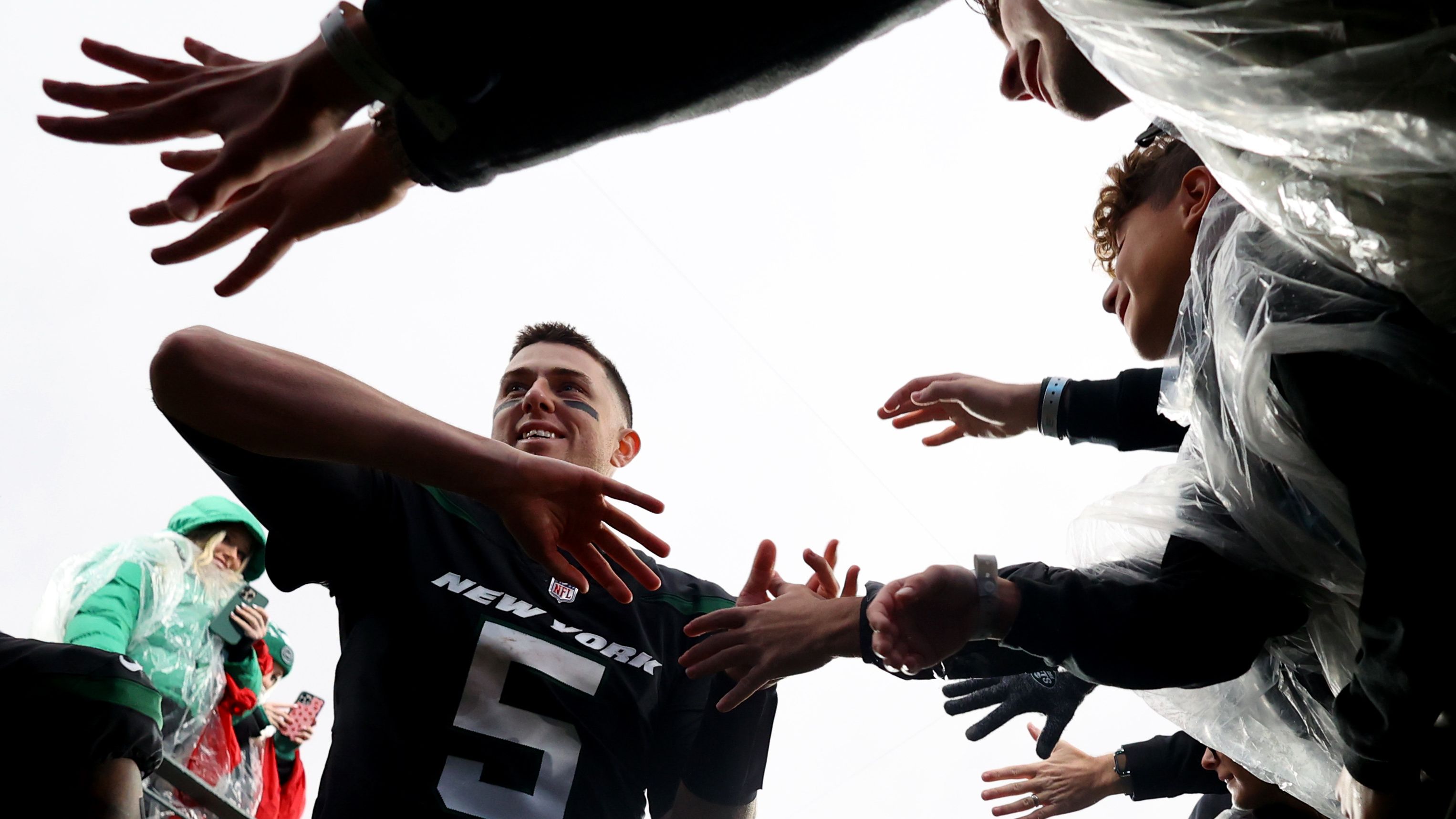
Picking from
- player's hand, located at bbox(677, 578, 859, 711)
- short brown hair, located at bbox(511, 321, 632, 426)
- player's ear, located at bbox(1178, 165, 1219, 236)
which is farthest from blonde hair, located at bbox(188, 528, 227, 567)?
player's ear, located at bbox(1178, 165, 1219, 236)

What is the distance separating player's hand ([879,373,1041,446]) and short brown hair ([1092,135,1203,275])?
26cm

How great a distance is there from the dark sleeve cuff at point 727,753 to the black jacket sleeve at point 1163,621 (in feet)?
1.37

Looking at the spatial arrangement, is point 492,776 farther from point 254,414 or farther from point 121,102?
point 121,102

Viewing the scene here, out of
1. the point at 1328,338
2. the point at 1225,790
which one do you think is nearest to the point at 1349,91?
the point at 1328,338

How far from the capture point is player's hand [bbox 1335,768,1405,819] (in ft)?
2.59

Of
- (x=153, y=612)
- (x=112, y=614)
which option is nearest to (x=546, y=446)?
(x=112, y=614)

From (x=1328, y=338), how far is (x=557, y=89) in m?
0.62

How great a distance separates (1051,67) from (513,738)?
0.97 metres

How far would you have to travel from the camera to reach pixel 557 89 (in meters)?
0.61

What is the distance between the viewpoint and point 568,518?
33.2 inches

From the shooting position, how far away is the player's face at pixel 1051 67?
3.45 ft

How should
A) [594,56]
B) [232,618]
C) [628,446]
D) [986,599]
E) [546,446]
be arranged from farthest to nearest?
[232,618]
[628,446]
[546,446]
[986,599]
[594,56]

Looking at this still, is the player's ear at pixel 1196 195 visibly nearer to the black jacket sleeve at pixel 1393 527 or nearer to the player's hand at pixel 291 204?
the black jacket sleeve at pixel 1393 527

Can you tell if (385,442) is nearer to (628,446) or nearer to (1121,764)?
(628,446)
